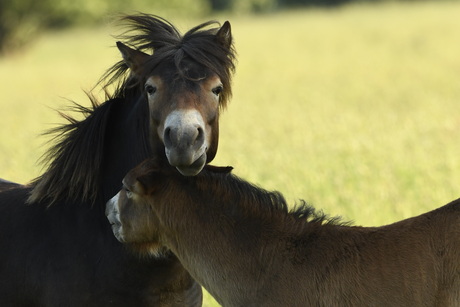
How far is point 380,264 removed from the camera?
16.4 feet

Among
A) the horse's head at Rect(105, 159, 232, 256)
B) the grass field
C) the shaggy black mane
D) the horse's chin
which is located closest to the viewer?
the horse's chin

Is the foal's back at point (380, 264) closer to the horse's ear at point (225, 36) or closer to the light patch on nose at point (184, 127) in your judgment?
the light patch on nose at point (184, 127)

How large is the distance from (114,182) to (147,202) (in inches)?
22.8

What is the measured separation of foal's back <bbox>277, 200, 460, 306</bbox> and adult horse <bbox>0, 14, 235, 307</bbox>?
2.89ft

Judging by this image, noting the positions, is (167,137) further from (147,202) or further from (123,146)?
(123,146)

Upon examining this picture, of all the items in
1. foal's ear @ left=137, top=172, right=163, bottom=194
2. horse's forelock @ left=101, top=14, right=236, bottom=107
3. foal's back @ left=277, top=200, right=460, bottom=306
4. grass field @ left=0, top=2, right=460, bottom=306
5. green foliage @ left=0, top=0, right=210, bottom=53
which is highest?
green foliage @ left=0, top=0, right=210, bottom=53

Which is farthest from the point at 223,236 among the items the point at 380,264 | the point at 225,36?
the point at 225,36

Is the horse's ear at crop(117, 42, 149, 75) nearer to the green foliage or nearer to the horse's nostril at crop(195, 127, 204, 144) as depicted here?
the horse's nostril at crop(195, 127, 204, 144)

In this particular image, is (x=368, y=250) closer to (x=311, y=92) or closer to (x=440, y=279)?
(x=440, y=279)

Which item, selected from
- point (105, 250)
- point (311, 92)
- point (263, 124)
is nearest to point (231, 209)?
point (105, 250)

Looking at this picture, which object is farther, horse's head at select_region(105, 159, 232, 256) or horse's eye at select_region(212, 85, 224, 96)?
horse's eye at select_region(212, 85, 224, 96)

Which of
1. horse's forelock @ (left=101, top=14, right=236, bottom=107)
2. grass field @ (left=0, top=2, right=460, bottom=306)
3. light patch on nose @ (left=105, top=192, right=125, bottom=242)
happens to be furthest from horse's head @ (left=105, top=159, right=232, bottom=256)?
grass field @ (left=0, top=2, right=460, bottom=306)

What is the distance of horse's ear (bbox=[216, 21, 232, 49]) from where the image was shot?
5801 mm

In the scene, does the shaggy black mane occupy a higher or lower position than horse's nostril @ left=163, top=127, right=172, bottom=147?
higher
